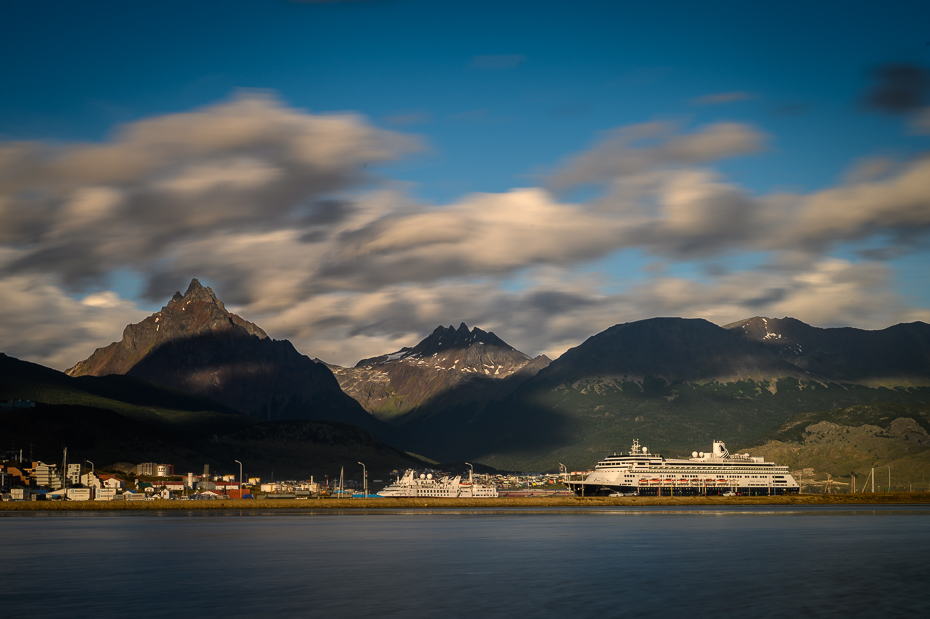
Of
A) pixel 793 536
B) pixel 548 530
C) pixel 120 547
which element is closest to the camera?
pixel 120 547

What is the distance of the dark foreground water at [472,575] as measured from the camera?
44.2 metres

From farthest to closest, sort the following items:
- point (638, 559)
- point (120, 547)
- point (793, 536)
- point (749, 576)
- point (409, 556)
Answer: point (793, 536) < point (120, 547) < point (409, 556) < point (638, 559) < point (749, 576)

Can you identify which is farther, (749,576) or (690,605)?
(749,576)

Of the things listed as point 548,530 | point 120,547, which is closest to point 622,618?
point 120,547

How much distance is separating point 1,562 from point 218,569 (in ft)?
68.2

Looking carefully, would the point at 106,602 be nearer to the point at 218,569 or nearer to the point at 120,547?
the point at 218,569

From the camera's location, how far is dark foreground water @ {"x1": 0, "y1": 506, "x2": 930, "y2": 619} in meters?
44.2

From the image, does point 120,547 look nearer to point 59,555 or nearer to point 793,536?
point 59,555

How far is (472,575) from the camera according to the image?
59.5 metres

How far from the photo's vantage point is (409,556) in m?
75.4

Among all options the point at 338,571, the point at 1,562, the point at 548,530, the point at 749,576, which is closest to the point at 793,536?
the point at 548,530

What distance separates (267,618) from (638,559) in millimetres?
38006

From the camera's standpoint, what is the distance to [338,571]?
62.0 m

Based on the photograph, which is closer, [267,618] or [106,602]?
[267,618]
